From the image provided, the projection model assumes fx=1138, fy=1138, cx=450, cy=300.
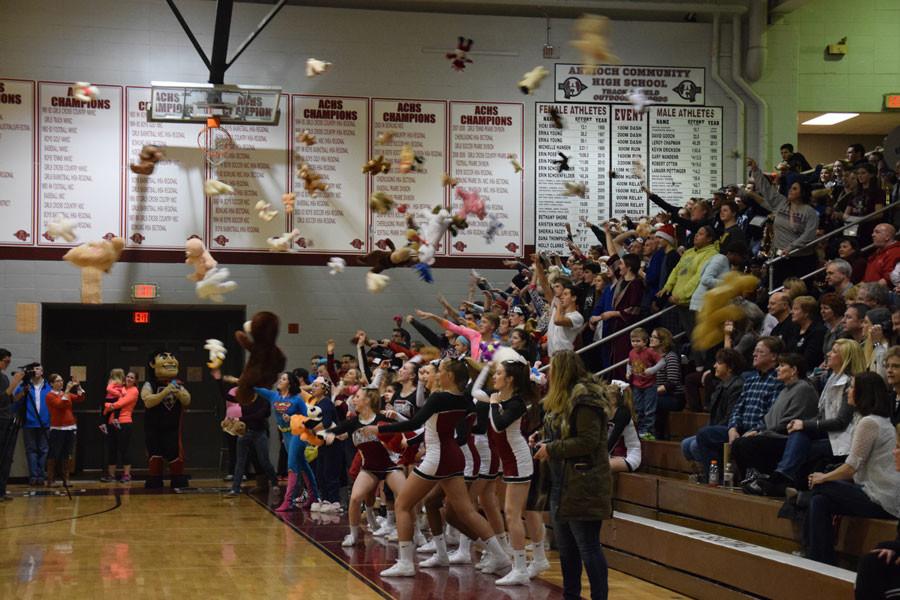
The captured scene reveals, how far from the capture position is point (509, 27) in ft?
55.8

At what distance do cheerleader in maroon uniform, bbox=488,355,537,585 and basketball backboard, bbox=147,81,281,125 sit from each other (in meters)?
7.28

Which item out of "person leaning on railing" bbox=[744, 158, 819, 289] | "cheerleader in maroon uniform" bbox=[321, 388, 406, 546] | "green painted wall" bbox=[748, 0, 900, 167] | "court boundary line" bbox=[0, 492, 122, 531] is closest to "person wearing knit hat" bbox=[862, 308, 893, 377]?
"person leaning on railing" bbox=[744, 158, 819, 289]

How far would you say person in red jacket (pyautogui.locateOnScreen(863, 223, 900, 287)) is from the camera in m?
9.38

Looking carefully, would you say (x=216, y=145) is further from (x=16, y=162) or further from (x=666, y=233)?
(x=666, y=233)

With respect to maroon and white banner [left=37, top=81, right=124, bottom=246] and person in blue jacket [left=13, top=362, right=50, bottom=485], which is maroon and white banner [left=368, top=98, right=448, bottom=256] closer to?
maroon and white banner [left=37, top=81, right=124, bottom=246]

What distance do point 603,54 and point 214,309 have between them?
38.6ft

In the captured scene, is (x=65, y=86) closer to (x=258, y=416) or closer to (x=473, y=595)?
(x=258, y=416)

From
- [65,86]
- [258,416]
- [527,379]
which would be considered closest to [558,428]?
[527,379]

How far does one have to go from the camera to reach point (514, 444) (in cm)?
812

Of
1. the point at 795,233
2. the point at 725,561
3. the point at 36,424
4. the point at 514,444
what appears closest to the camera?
the point at 725,561

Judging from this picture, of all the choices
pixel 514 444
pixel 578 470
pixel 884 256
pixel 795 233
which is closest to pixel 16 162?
pixel 514 444

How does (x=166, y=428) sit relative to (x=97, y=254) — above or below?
below

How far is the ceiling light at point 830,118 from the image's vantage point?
57.8 feet

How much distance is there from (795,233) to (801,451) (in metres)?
4.44
